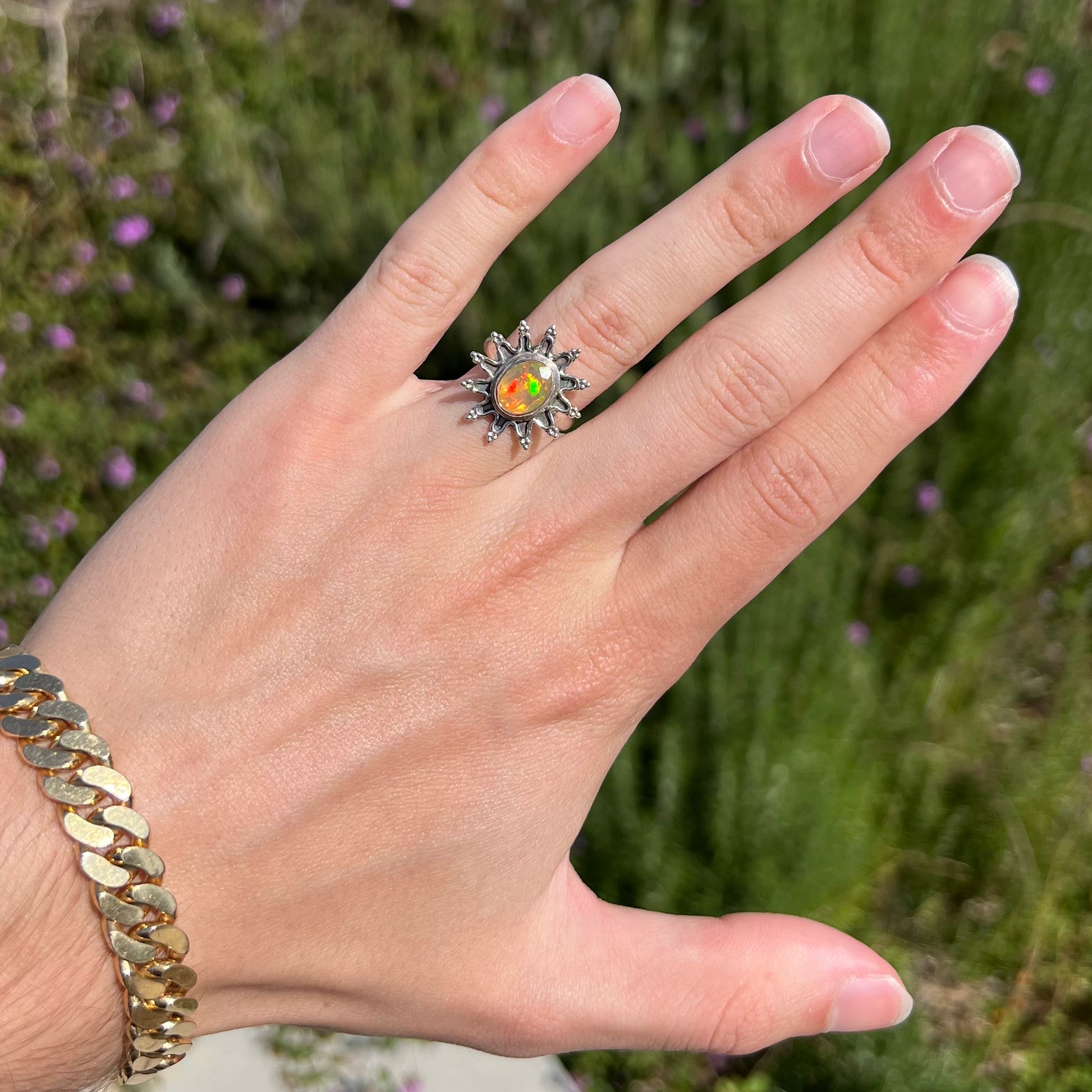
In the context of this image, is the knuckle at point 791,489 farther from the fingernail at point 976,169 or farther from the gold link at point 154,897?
the gold link at point 154,897

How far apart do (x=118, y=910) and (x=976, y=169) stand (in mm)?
1897

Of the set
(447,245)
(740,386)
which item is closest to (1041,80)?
(740,386)

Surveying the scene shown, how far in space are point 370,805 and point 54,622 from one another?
69 centimetres

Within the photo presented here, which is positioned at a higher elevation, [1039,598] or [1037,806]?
[1039,598]

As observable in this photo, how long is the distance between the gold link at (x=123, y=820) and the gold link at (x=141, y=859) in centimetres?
2

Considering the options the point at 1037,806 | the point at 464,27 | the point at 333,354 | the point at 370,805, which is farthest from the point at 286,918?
the point at 464,27

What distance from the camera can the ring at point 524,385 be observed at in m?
1.84

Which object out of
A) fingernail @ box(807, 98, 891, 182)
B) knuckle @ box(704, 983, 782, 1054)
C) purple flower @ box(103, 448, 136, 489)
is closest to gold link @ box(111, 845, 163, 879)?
knuckle @ box(704, 983, 782, 1054)

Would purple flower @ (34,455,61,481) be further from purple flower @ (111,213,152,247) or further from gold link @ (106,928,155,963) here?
gold link @ (106,928,155,963)

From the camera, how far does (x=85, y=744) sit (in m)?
1.67

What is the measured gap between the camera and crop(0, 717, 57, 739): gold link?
5.38 feet

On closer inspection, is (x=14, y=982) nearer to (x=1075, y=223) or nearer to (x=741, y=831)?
(x=741, y=831)

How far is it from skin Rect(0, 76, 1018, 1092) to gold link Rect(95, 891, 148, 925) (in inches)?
7.0

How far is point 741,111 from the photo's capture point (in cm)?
311
